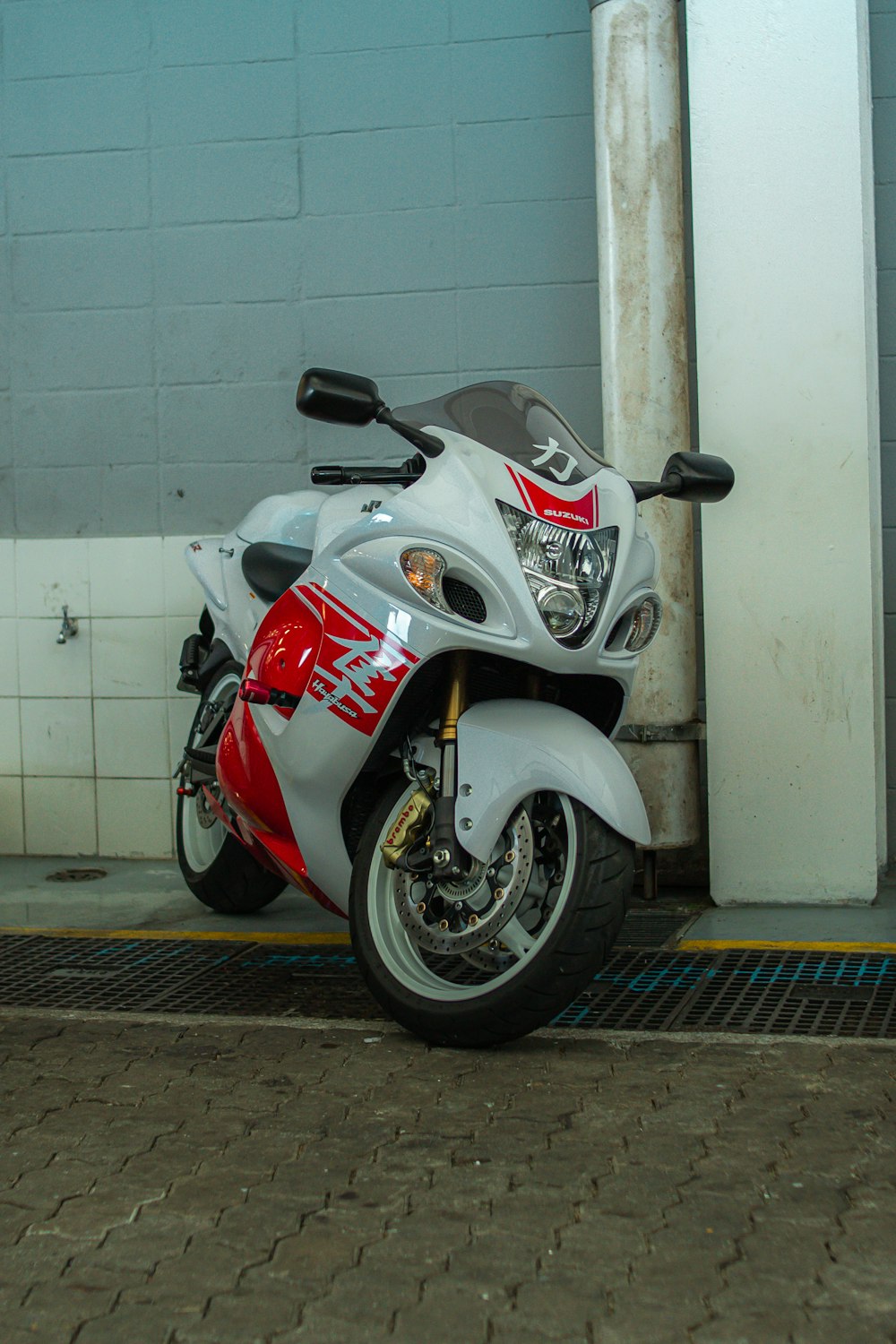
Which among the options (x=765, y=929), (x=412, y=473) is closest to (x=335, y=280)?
(x=412, y=473)

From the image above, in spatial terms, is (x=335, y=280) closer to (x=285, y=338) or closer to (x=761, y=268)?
(x=285, y=338)

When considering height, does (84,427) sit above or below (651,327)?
below

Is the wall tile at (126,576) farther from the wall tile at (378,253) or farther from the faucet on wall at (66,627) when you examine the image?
the wall tile at (378,253)

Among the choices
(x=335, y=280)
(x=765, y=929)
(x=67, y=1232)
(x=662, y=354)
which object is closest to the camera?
(x=67, y=1232)

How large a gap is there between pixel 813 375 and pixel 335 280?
182cm

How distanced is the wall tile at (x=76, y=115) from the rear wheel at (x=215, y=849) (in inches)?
90.6

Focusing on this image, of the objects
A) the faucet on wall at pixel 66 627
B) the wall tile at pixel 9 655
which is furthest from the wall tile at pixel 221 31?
the wall tile at pixel 9 655

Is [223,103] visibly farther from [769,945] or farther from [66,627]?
[769,945]

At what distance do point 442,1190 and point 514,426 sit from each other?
168 centimetres

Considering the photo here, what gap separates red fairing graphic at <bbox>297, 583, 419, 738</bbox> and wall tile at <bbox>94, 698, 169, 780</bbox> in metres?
2.29

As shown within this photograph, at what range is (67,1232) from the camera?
7.43 feet

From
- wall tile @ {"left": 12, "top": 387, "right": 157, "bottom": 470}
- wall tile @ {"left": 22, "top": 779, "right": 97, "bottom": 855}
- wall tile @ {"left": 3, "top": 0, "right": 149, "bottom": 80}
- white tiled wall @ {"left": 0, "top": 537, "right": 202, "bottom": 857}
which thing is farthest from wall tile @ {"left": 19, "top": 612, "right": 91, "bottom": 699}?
wall tile @ {"left": 3, "top": 0, "right": 149, "bottom": 80}

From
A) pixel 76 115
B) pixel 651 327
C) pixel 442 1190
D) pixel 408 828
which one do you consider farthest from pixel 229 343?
pixel 442 1190

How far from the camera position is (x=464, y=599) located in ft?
10.1
